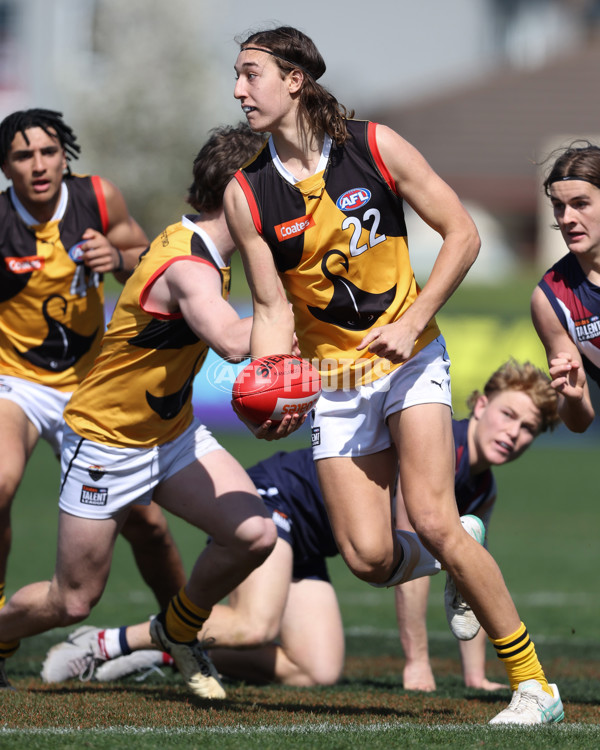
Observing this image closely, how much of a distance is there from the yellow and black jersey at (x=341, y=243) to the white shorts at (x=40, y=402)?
163 cm

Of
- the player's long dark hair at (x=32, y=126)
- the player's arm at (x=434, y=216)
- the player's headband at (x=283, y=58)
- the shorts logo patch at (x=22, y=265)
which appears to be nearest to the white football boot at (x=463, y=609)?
the player's arm at (x=434, y=216)

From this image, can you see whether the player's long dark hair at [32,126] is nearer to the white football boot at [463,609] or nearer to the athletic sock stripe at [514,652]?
the white football boot at [463,609]

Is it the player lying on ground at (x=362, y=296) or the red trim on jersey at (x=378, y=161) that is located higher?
the red trim on jersey at (x=378, y=161)

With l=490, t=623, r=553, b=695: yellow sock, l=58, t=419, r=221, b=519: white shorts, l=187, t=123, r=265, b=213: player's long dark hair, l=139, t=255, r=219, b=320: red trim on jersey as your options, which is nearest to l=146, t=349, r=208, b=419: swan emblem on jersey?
l=58, t=419, r=221, b=519: white shorts

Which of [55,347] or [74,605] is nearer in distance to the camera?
[74,605]

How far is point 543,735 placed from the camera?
4066 mm

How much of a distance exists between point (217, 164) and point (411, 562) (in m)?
1.90

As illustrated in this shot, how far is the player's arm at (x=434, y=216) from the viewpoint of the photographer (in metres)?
4.35

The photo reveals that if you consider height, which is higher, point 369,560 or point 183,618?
point 369,560

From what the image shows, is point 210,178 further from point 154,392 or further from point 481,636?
point 481,636

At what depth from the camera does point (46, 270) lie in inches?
229

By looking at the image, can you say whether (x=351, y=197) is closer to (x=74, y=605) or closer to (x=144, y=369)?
(x=144, y=369)

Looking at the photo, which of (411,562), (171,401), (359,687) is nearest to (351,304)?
(171,401)

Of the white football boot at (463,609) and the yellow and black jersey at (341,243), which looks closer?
the yellow and black jersey at (341,243)
